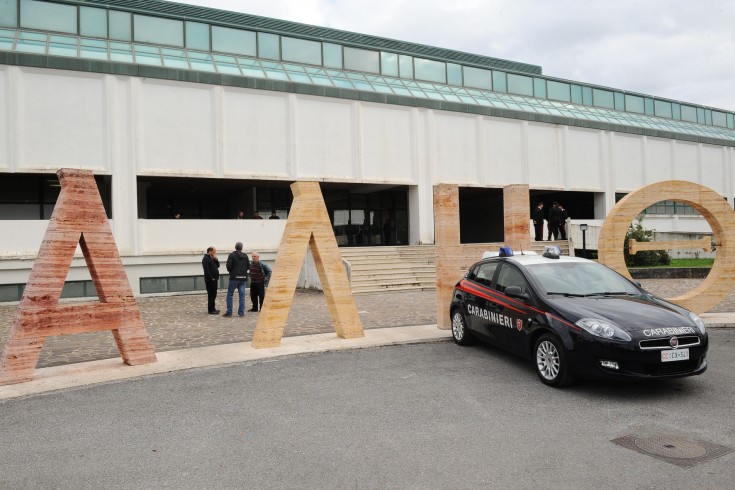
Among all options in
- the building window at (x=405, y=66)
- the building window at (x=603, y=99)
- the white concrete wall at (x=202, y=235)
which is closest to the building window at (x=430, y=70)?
the building window at (x=405, y=66)

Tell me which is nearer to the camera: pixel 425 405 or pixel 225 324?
pixel 425 405

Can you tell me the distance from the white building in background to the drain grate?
1639 cm

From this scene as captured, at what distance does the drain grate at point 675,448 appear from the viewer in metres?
3.95

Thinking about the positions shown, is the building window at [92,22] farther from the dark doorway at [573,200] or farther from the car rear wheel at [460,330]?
the dark doorway at [573,200]

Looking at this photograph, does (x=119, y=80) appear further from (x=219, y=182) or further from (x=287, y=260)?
(x=287, y=260)

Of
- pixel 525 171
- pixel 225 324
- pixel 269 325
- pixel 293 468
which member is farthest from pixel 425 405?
pixel 525 171

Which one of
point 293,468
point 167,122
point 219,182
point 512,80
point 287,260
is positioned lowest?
point 293,468

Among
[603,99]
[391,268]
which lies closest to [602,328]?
[391,268]

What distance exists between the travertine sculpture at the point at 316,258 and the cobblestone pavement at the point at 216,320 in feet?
3.90

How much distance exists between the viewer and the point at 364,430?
469 centimetres

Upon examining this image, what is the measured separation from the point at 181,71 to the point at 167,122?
2.00 meters

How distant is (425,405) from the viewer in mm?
5383

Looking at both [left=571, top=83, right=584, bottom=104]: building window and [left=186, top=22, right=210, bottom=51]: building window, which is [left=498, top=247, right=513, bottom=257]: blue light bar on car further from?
→ [left=571, top=83, right=584, bottom=104]: building window

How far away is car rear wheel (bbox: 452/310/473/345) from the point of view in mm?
8266
